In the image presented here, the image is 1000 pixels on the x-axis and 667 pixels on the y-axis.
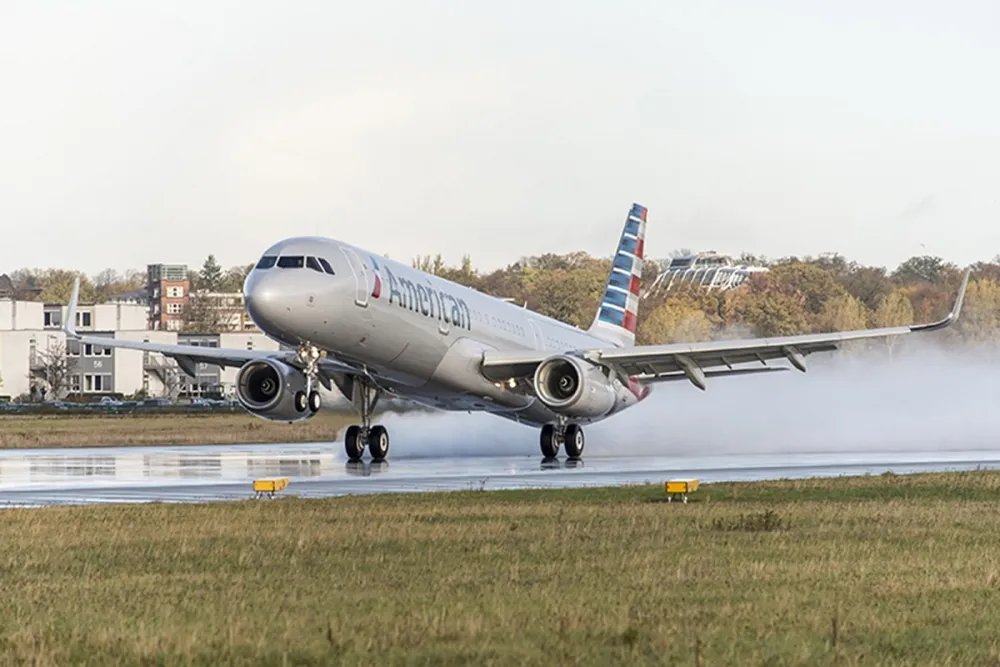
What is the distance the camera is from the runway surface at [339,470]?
31.0 meters

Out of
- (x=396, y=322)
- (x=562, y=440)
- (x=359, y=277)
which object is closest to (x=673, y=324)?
(x=562, y=440)

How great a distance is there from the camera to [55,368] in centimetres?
15838

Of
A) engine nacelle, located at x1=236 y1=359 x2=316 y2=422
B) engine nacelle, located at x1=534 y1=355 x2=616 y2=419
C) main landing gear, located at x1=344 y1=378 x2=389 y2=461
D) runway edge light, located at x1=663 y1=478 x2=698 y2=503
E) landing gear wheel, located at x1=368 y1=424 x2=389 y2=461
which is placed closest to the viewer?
runway edge light, located at x1=663 y1=478 x2=698 y2=503

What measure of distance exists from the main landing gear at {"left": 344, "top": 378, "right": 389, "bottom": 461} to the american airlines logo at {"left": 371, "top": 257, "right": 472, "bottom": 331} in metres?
3.25

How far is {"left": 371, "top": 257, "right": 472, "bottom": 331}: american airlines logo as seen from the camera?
41.0m

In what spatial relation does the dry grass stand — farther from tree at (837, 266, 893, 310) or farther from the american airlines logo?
tree at (837, 266, 893, 310)

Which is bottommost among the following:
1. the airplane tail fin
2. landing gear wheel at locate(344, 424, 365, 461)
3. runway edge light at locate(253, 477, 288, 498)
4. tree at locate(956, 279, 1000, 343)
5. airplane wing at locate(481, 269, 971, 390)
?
runway edge light at locate(253, 477, 288, 498)

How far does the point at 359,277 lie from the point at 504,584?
963 inches

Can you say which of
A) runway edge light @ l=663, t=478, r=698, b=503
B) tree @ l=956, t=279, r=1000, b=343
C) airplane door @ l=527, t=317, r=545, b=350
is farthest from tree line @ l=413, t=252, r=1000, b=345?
runway edge light @ l=663, t=478, r=698, b=503

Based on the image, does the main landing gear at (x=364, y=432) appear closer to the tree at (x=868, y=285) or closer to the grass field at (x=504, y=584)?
the grass field at (x=504, y=584)

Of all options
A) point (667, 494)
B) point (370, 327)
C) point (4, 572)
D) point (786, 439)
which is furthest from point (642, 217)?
point (4, 572)

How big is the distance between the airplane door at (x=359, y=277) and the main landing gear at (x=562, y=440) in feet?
30.3

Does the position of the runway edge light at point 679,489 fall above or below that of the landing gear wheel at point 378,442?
below

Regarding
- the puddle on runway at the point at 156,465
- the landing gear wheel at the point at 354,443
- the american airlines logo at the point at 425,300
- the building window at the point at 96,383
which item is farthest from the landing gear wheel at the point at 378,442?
the building window at the point at 96,383
